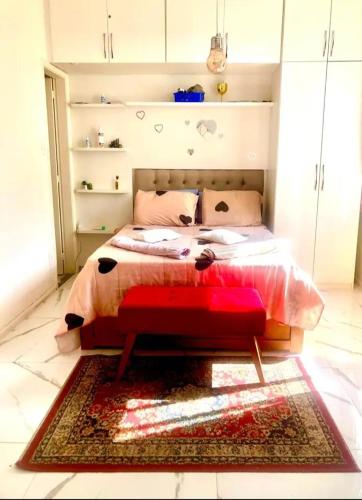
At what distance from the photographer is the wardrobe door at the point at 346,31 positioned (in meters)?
3.47

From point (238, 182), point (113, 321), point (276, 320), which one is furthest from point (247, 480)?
point (238, 182)

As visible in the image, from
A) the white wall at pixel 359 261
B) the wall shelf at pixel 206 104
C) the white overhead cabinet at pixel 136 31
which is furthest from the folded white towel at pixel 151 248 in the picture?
the white wall at pixel 359 261

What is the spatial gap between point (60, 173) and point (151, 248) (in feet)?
6.50

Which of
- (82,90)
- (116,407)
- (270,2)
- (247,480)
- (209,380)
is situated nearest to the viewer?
(247,480)

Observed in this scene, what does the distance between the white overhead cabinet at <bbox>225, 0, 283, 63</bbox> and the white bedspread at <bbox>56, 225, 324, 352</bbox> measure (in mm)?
2030

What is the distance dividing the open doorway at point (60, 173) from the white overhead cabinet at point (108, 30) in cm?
35

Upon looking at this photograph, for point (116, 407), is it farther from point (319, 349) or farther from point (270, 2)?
point (270, 2)

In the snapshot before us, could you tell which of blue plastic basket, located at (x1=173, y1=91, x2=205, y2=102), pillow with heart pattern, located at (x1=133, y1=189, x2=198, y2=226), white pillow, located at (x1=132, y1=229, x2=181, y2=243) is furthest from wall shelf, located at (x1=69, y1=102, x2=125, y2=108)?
white pillow, located at (x1=132, y1=229, x2=181, y2=243)

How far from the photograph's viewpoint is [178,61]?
3.65 m

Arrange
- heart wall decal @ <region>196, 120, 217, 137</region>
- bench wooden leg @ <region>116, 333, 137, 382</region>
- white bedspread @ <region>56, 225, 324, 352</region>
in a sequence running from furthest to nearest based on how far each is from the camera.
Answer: heart wall decal @ <region>196, 120, 217, 137</region> < white bedspread @ <region>56, 225, 324, 352</region> < bench wooden leg @ <region>116, 333, 137, 382</region>

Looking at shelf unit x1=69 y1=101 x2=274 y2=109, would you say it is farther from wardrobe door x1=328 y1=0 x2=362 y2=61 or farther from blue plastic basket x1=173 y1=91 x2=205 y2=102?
wardrobe door x1=328 y1=0 x2=362 y2=61

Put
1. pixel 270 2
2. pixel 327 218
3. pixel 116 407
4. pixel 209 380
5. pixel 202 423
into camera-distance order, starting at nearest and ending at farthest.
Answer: pixel 202 423
pixel 116 407
pixel 209 380
pixel 270 2
pixel 327 218

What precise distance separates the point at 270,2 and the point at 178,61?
0.93 meters

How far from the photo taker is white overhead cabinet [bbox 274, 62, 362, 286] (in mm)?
3617
